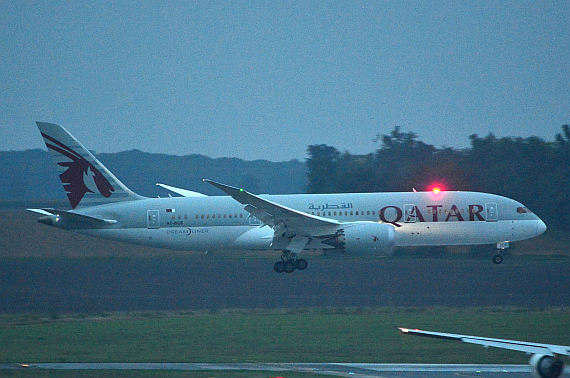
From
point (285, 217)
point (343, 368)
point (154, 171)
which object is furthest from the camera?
point (154, 171)

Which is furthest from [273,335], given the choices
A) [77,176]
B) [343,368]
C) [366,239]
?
[77,176]

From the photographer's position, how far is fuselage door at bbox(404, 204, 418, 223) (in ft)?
100.0

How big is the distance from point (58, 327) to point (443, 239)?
54.1 feet

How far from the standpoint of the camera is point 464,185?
1687 inches

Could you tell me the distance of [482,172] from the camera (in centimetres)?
5150

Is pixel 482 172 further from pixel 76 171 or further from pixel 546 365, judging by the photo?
pixel 546 365

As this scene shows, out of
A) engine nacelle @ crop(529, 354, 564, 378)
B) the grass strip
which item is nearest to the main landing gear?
the grass strip

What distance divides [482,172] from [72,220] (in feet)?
97.9

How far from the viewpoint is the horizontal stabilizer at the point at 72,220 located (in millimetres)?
30472

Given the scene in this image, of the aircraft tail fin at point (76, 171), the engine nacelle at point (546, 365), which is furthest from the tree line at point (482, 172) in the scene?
the engine nacelle at point (546, 365)

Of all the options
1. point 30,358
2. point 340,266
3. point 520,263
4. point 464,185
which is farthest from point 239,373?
Answer: point 464,185

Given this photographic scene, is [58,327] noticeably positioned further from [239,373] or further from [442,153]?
[442,153]

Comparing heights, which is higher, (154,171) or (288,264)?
(154,171)

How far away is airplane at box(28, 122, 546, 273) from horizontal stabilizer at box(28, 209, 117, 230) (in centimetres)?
4
